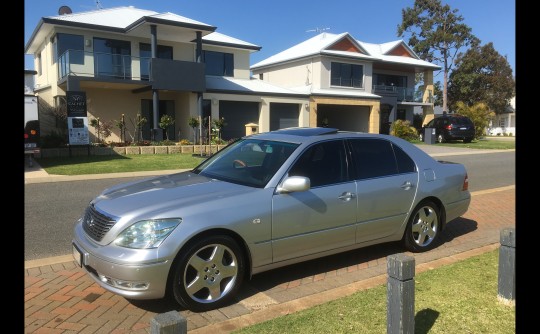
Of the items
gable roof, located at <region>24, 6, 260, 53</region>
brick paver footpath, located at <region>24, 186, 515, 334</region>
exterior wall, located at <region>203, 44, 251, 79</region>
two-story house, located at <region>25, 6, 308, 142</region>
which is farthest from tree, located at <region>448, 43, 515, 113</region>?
brick paver footpath, located at <region>24, 186, 515, 334</region>

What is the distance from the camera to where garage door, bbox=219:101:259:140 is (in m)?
27.1

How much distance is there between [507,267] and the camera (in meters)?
3.90

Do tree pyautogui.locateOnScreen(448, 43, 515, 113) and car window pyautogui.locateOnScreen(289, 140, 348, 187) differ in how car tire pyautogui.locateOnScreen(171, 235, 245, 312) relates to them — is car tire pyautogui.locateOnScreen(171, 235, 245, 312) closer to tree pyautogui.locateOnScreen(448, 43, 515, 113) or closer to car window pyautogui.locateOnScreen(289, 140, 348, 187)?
car window pyautogui.locateOnScreen(289, 140, 348, 187)

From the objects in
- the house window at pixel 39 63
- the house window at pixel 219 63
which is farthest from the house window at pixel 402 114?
the house window at pixel 39 63

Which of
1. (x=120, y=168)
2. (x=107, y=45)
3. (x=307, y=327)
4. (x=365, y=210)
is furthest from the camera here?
(x=107, y=45)

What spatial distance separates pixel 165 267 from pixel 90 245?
0.77 meters

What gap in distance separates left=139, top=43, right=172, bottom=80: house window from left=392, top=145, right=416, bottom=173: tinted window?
62.9 ft

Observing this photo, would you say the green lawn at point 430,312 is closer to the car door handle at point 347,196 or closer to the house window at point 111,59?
the car door handle at point 347,196

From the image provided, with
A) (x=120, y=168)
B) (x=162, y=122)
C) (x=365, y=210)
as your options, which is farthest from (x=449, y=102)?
(x=365, y=210)

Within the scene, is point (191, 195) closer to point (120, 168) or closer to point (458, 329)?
point (458, 329)

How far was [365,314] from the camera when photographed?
370 centimetres

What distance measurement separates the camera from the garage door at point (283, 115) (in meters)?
29.1

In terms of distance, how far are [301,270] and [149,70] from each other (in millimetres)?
19518

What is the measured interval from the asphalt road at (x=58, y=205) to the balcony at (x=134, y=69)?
1063 cm
